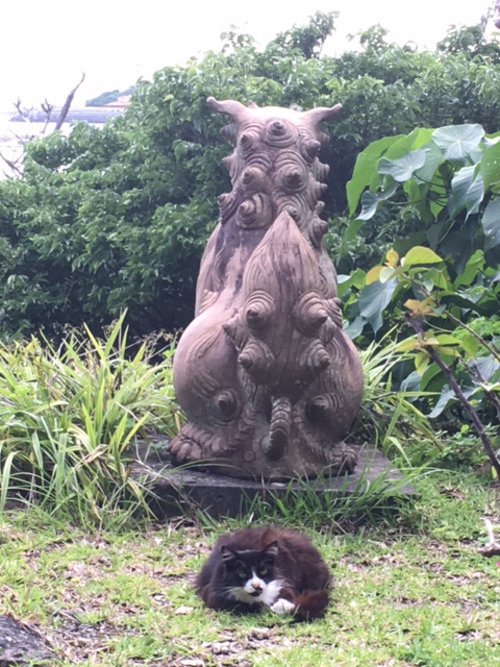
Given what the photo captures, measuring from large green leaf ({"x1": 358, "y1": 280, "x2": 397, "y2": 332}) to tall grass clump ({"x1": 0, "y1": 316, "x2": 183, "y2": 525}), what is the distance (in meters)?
1.39

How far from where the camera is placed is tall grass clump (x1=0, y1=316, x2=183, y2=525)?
4.57m

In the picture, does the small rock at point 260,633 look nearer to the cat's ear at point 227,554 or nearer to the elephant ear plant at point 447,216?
the cat's ear at point 227,554

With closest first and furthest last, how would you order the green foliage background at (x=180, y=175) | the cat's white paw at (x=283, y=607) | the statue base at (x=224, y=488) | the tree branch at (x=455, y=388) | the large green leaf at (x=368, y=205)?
the tree branch at (x=455, y=388)
the cat's white paw at (x=283, y=607)
the statue base at (x=224, y=488)
the large green leaf at (x=368, y=205)
the green foliage background at (x=180, y=175)

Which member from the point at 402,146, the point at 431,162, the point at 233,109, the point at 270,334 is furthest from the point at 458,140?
the point at 270,334

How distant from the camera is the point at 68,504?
14.9ft

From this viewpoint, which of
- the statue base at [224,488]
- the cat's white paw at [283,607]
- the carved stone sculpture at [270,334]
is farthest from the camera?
the statue base at [224,488]

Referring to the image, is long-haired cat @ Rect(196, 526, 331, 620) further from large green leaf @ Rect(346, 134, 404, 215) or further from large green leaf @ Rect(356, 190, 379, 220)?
large green leaf @ Rect(346, 134, 404, 215)

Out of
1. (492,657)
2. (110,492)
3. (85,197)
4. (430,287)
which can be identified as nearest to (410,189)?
(430,287)

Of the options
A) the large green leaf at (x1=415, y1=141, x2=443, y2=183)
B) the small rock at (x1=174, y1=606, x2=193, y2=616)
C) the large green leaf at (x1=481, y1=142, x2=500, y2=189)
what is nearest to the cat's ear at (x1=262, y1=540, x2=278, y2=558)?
the small rock at (x1=174, y1=606, x2=193, y2=616)

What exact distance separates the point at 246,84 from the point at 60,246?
3.03m

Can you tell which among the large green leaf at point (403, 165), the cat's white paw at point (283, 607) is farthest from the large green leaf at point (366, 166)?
the cat's white paw at point (283, 607)

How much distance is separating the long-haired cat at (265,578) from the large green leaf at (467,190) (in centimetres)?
245

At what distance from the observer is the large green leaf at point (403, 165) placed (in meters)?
5.40

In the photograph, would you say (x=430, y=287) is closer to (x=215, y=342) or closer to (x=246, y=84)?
(x=215, y=342)
